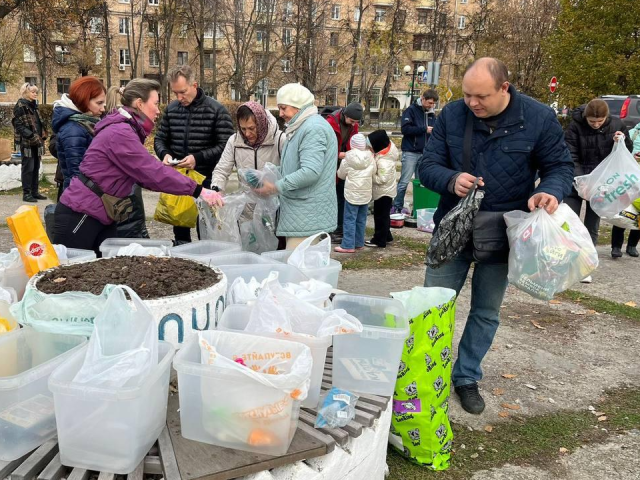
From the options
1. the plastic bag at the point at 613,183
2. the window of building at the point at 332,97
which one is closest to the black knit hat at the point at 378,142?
the plastic bag at the point at 613,183

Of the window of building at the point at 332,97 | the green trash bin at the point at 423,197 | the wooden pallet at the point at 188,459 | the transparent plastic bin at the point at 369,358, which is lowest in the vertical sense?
the window of building at the point at 332,97

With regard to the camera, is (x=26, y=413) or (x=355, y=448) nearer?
(x=26, y=413)

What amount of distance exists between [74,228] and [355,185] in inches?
147

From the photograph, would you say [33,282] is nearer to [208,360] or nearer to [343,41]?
[208,360]

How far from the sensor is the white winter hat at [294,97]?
4043 millimetres

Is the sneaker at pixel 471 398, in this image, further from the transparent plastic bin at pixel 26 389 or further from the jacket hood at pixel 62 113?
the jacket hood at pixel 62 113

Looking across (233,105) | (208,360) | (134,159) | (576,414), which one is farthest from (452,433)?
(233,105)

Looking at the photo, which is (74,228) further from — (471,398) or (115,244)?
(471,398)

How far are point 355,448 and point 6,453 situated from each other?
123 centimetres

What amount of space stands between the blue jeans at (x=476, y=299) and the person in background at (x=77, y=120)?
2.78 metres

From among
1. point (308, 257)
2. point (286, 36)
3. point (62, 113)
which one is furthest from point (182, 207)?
point (286, 36)

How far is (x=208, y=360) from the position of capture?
6.66ft

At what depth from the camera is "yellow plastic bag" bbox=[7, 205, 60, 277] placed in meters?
3.07

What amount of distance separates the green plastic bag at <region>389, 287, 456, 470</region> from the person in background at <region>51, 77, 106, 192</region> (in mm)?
2856
